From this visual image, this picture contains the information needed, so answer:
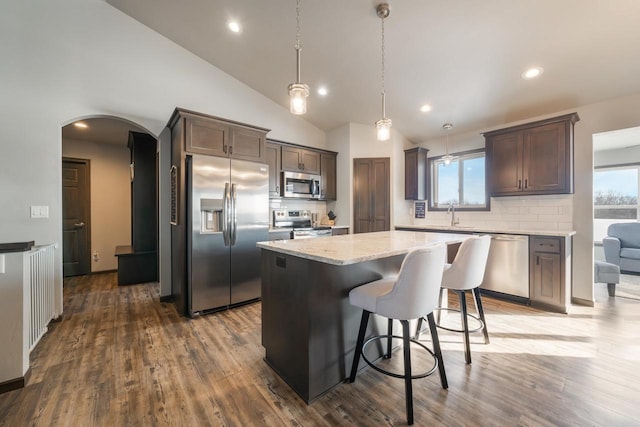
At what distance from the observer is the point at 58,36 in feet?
9.63

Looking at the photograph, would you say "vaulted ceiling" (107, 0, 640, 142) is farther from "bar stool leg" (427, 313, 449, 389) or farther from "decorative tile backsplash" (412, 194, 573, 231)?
"bar stool leg" (427, 313, 449, 389)

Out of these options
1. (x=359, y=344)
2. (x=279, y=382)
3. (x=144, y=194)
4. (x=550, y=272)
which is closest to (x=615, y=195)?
(x=550, y=272)

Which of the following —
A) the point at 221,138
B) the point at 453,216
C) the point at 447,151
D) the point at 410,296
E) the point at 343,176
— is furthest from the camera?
the point at 343,176

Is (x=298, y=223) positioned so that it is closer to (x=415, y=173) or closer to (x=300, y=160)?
(x=300, y=160)

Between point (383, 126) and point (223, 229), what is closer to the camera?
point (383, 126)

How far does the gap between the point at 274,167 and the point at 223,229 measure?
163 cm

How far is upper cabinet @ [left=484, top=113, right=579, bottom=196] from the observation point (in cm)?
331

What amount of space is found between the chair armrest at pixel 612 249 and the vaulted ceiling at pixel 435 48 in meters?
2.94

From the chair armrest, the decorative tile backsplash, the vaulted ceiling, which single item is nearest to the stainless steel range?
the vaulted ceiling

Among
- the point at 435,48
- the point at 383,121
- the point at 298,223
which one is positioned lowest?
the point at 298,223

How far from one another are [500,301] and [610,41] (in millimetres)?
3033

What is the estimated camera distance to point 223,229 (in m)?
3.24

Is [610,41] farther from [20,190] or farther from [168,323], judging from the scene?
[20,190]

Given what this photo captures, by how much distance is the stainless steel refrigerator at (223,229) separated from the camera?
306cm
